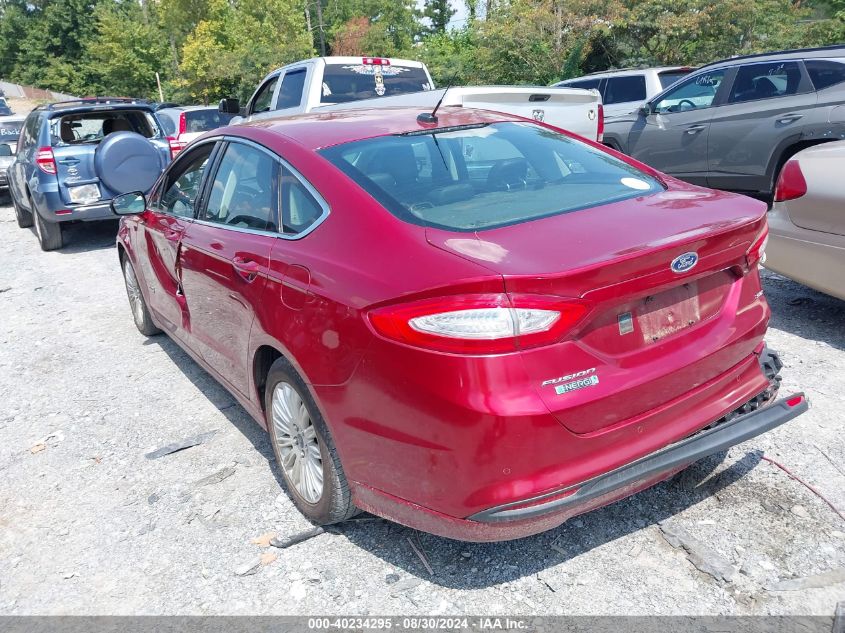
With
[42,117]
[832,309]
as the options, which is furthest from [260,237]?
[42,117]

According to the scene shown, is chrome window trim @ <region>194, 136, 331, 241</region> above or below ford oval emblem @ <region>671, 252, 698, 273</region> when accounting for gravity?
above

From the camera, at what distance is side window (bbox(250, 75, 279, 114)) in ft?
34.9

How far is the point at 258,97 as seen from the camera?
11250mm

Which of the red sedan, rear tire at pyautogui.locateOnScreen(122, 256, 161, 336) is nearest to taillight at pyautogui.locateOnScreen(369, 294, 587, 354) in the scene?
the red sedan

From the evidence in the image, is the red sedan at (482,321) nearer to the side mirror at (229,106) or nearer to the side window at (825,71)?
the side window at (825,71)

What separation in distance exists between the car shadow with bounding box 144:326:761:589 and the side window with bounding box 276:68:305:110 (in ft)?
25.5

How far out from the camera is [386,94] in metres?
10.0

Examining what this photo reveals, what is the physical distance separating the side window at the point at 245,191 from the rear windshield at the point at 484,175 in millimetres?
372

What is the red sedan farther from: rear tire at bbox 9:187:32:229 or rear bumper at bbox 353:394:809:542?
rear tire at bbox 9:187:32:229

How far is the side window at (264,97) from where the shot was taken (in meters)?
10.6

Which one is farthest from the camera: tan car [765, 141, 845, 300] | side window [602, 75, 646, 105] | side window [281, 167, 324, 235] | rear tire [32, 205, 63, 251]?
side window [602, 75, 646, 105]

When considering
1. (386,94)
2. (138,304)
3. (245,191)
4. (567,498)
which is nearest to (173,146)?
(386,94)

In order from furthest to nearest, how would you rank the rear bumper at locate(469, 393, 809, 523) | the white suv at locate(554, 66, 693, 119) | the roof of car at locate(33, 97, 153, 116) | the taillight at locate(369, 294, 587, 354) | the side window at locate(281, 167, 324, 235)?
the white suv at locate(554, 66, 693, 119), the roof of car at locate(33, 97, 153, 116), the side window at locate(281, 167, 324, 235), the rear bumper at locate(469, 393, 809, 523), the taillight at locate(369, 294, 587, 354)

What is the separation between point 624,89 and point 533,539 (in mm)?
10853
